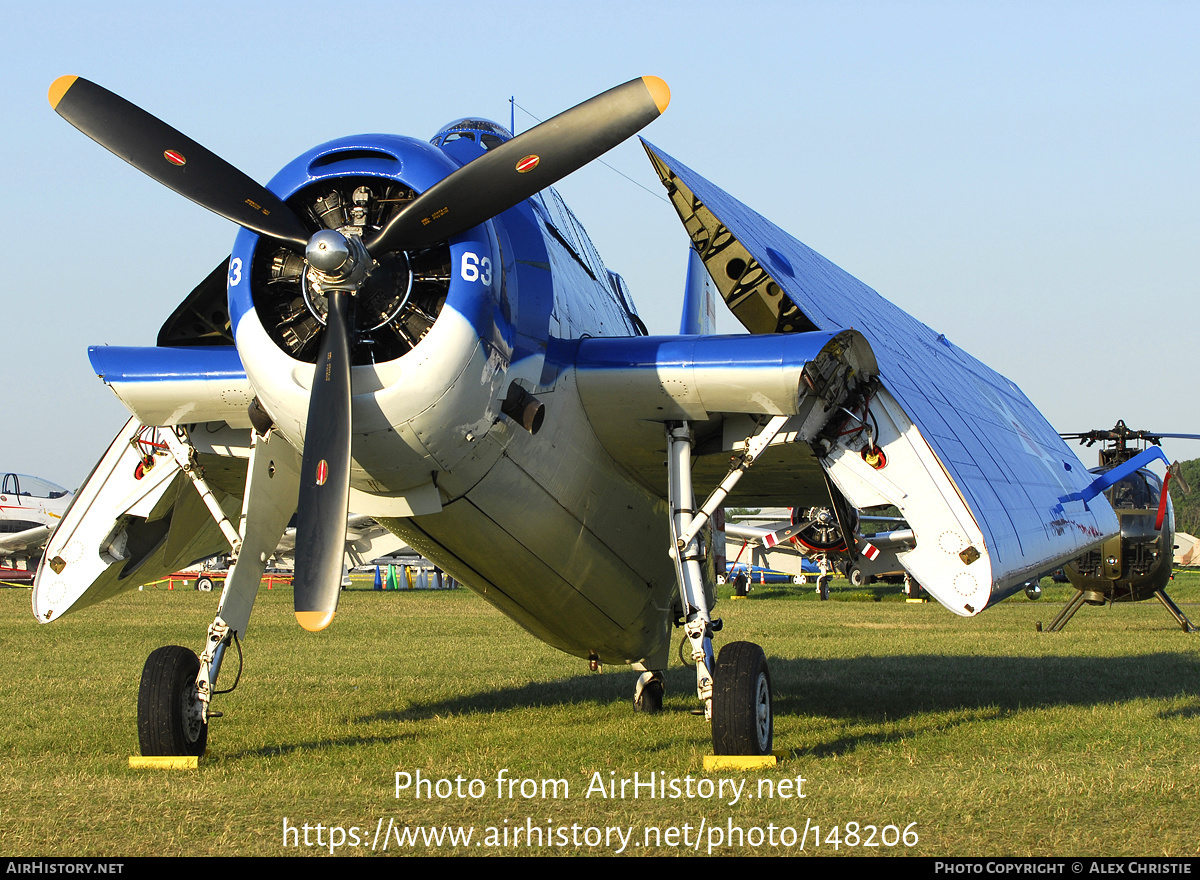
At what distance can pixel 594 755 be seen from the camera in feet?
27.9

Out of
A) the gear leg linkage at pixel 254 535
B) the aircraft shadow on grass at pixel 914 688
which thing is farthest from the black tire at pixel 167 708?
the aircraft shadow on grass at pixel 914 688

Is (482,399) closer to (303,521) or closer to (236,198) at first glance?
(303,521)

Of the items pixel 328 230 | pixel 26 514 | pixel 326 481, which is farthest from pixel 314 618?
pixel 26 514

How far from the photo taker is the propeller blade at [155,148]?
684cm

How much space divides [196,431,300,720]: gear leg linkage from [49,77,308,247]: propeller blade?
6.49 ft

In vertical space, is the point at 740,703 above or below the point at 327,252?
below

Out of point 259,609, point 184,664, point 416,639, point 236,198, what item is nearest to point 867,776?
point 184,664

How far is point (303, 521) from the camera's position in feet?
21.9

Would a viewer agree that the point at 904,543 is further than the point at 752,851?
Yes

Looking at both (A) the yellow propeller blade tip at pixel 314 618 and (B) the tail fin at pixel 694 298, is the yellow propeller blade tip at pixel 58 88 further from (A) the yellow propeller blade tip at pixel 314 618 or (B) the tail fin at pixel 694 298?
(B) the tail fin at pixel 694 298

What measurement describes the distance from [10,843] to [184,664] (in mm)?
2555

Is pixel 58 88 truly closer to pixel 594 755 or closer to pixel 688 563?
pixel 688 563

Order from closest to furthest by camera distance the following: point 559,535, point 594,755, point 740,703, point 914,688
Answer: point 740,703 → point 559,535 → point 594,755 → point 914,688

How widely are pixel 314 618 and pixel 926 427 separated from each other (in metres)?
4.99
